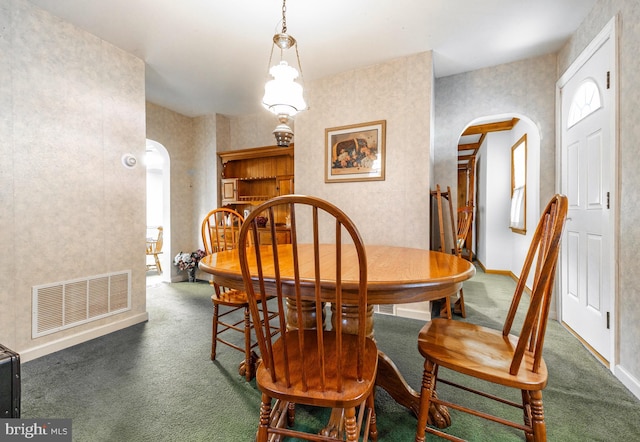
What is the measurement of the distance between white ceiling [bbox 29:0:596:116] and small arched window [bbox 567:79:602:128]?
0.57 metres

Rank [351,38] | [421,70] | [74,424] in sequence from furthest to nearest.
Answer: [421,70] < [351,38] < [74,424]

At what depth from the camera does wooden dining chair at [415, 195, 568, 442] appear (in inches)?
36.2

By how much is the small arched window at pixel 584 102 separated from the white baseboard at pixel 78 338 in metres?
4.22

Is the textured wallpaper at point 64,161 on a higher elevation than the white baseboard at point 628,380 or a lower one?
higher

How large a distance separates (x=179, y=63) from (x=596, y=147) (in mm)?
3816

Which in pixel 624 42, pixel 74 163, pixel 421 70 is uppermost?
pixel 421 70

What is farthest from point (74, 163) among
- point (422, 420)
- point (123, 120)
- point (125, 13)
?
point (422, 420)

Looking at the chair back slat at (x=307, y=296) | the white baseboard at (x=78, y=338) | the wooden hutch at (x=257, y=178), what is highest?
the wooden hutch at (x=257, y=178)

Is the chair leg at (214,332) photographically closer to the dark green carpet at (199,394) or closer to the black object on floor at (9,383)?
the dark green carpet at (199,394)

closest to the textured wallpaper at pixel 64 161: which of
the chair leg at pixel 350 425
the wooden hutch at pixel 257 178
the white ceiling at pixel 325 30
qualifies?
the white ceiling at pixel 325 30

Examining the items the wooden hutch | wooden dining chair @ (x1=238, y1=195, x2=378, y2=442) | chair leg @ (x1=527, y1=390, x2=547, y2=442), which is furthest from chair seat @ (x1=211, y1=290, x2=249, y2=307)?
the wooden hutch

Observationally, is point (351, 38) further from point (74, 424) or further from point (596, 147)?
point (74, 424)

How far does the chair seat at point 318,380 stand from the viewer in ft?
2.73

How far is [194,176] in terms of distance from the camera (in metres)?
4.65
